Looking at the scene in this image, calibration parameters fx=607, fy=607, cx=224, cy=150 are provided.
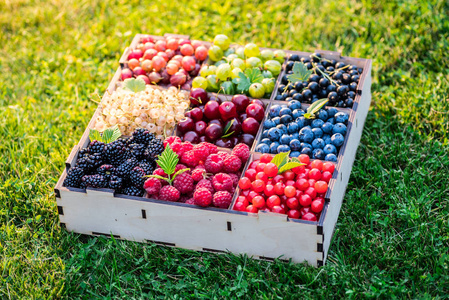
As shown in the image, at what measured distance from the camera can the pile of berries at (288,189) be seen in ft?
11.3

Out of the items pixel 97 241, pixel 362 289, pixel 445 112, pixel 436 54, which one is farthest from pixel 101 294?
pixel 436 54

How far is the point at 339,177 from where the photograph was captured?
3.66 metres

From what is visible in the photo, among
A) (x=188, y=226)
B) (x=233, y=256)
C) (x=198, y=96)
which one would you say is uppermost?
(x=198, y=96)

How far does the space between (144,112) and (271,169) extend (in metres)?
1.01

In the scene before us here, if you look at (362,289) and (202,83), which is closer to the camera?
(362,289)

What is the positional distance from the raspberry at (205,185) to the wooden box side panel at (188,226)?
0.13 m

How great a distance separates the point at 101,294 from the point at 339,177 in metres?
1.56

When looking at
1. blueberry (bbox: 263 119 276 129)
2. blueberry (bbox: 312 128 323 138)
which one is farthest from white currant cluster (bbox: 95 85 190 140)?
blueberry (bbox: 312 128 323 138)

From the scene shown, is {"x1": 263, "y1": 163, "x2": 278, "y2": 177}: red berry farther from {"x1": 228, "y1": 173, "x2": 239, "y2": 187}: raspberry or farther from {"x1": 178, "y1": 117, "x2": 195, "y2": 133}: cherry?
{"x1": 178, "y1": 117, "x2": 195, "y2": 133}: cherry

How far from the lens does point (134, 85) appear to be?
4.33 metres

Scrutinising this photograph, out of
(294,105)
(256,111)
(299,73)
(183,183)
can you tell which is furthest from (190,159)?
(299,73)

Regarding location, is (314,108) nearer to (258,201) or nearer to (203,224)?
(258,201)

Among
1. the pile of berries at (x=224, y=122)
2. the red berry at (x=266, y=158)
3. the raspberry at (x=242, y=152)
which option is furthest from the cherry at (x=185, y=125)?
the red berry at (x=266, y=158)

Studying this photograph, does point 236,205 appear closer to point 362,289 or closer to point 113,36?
point 362,289
